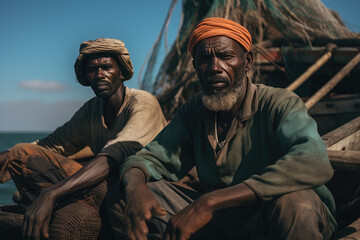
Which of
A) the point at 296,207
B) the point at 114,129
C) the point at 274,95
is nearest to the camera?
the point at 296,207

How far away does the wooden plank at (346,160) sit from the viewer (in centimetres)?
248

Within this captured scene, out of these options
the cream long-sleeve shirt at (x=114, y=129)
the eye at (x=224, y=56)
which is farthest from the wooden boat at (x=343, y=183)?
the eye at (x=224, y=56)

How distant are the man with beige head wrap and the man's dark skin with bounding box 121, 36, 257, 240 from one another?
47 cm

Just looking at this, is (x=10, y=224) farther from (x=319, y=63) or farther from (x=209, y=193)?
(x=319, y=63)

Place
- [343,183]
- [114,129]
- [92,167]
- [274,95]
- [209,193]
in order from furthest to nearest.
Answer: [114,129], [343,183], [92,167], [274,95], [209,193]

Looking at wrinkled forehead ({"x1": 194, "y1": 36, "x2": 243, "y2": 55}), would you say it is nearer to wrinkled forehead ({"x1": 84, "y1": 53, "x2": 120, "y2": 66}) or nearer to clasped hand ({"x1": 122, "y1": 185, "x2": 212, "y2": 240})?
clasped hand ({"x1": 122, "y1": 185, "x2": 212, "y2": 240})

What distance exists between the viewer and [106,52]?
3.12m

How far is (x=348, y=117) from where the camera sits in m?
4.79

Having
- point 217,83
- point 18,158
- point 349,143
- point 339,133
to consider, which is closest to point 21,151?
point 18,158

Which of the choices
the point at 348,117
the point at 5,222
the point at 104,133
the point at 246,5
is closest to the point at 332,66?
the point at 348,117

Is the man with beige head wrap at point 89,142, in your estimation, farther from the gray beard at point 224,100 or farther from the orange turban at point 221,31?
the orange turban at point 221,31

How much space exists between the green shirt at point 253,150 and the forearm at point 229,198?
0.12 ft

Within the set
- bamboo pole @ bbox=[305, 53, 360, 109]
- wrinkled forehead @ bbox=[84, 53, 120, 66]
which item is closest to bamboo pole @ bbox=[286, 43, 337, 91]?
bamboo pole @ bbox=[305, 53, 360, 109]

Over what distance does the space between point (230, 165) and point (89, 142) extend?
5.51 feet
